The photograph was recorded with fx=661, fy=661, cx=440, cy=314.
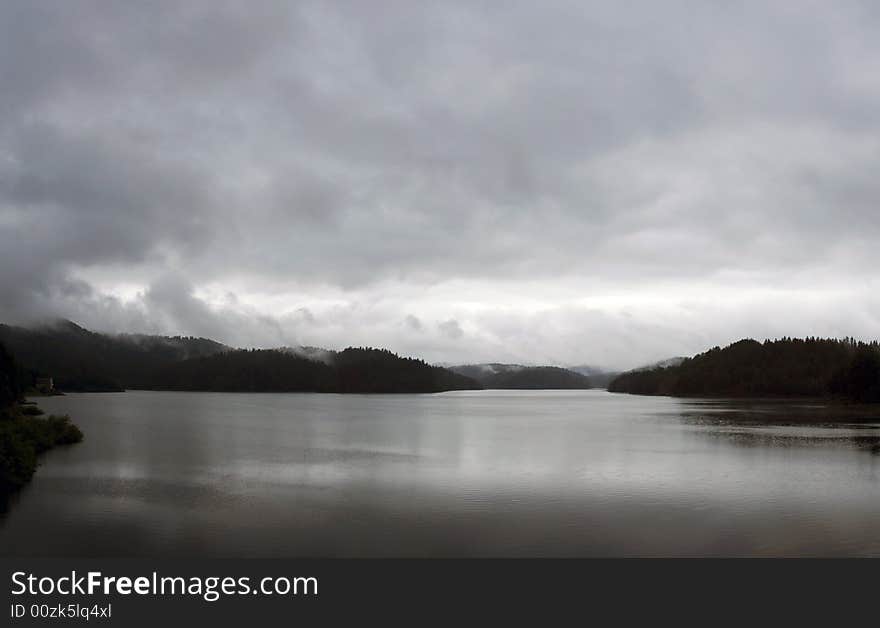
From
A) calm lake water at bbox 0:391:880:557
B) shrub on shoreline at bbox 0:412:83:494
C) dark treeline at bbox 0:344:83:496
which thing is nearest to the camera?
calm lake water at bbox 0:391:880:557

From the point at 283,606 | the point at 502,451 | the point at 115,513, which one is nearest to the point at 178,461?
the point at 115,513

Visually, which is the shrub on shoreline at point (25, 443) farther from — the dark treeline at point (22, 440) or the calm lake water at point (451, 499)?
the calm lake water at point (451, 499)

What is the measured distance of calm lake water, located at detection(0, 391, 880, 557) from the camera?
22.9m

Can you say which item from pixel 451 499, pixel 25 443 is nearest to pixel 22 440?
pixel 25 443

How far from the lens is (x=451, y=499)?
1236 inches

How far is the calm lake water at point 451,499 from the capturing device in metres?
22.9

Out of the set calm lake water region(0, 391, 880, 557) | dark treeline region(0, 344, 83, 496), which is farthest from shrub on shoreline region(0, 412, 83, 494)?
calm lake water region(0, 391, 880, 557)

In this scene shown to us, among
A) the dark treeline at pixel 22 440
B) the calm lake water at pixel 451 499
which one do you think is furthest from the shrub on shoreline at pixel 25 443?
the calm lake water at pixel 451 499

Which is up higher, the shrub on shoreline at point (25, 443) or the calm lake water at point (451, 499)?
the shrub on shoreline at point (25, 443)

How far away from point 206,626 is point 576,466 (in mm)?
31208

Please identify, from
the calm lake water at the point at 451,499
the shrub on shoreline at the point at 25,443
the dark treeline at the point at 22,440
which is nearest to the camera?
the calm lake water at the point at 451,499

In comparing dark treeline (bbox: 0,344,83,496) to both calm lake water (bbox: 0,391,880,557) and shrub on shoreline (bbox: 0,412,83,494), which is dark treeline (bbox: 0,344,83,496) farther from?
calm lake water (bbox: 0,391,880,557)

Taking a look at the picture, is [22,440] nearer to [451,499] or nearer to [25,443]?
[25,443]

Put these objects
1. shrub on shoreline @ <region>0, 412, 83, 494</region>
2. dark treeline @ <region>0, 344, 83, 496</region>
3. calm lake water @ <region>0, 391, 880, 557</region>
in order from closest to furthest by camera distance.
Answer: calm lake water @ <region>0, 391, 880, 557</region> → shrub on shoreline @ <region>0, 412, 83, 494</region> → dark treeline @ <region>0, 344, 83, 496</region>
